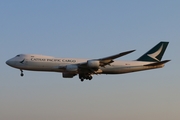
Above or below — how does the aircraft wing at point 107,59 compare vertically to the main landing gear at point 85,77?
above

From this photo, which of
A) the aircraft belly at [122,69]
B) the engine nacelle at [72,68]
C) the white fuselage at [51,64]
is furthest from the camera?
the aircraft belly at [122,69]

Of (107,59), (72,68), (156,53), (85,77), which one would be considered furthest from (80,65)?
(156,53)

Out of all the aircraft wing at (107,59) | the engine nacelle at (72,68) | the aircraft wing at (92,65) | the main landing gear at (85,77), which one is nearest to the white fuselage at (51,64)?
the engine nacelle at (72,68)

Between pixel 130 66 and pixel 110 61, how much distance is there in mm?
5024

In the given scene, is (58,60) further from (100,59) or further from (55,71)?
(100,59)

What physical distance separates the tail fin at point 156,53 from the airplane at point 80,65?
2510 millimetres

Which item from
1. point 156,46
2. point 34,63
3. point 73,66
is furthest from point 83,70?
point 156,46

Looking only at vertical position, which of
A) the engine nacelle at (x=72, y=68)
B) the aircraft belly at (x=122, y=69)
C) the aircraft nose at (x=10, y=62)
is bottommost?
the aircraft belly at (x=122, y=69)

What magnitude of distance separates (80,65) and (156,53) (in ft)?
50.2

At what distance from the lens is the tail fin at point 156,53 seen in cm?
7331

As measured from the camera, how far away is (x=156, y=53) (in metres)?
74.2

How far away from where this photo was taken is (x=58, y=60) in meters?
65.7

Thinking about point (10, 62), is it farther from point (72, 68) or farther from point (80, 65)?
point (80, 65)

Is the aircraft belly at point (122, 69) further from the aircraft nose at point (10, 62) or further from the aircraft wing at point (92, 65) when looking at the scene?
the aircraft nose at point (10, 62)
